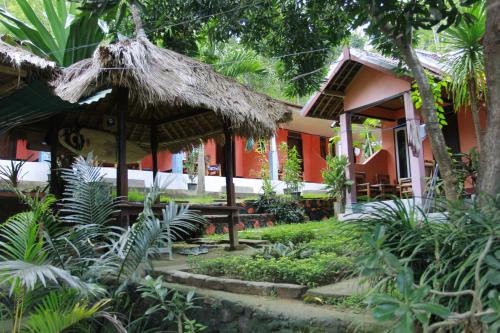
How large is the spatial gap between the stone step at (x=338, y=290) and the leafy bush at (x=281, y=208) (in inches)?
317

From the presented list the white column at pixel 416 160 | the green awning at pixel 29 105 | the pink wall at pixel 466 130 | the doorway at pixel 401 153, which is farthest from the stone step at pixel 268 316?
the doorway at pixel 401 153

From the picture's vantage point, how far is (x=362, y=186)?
38.3 feet

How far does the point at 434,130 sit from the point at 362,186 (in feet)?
27.2

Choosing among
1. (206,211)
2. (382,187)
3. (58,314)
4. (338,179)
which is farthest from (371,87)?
(58,314)

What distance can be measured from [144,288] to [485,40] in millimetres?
3413

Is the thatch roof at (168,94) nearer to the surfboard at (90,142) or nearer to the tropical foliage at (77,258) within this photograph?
the surfboard at (90,142)

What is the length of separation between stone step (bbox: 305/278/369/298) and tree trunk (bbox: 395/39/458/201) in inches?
A: 40.5

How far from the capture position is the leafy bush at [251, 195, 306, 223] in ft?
40.4

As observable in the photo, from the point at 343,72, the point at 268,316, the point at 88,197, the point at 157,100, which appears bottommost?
the point at 268,316

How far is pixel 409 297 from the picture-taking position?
1.89 metres

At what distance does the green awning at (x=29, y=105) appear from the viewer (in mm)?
5422

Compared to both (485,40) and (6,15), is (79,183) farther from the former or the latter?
(6,15)

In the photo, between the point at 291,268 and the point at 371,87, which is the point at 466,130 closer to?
the point at 371,87

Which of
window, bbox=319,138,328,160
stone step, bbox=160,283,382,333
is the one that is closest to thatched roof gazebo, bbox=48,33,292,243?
stone step, bbox=160,283,382,333
